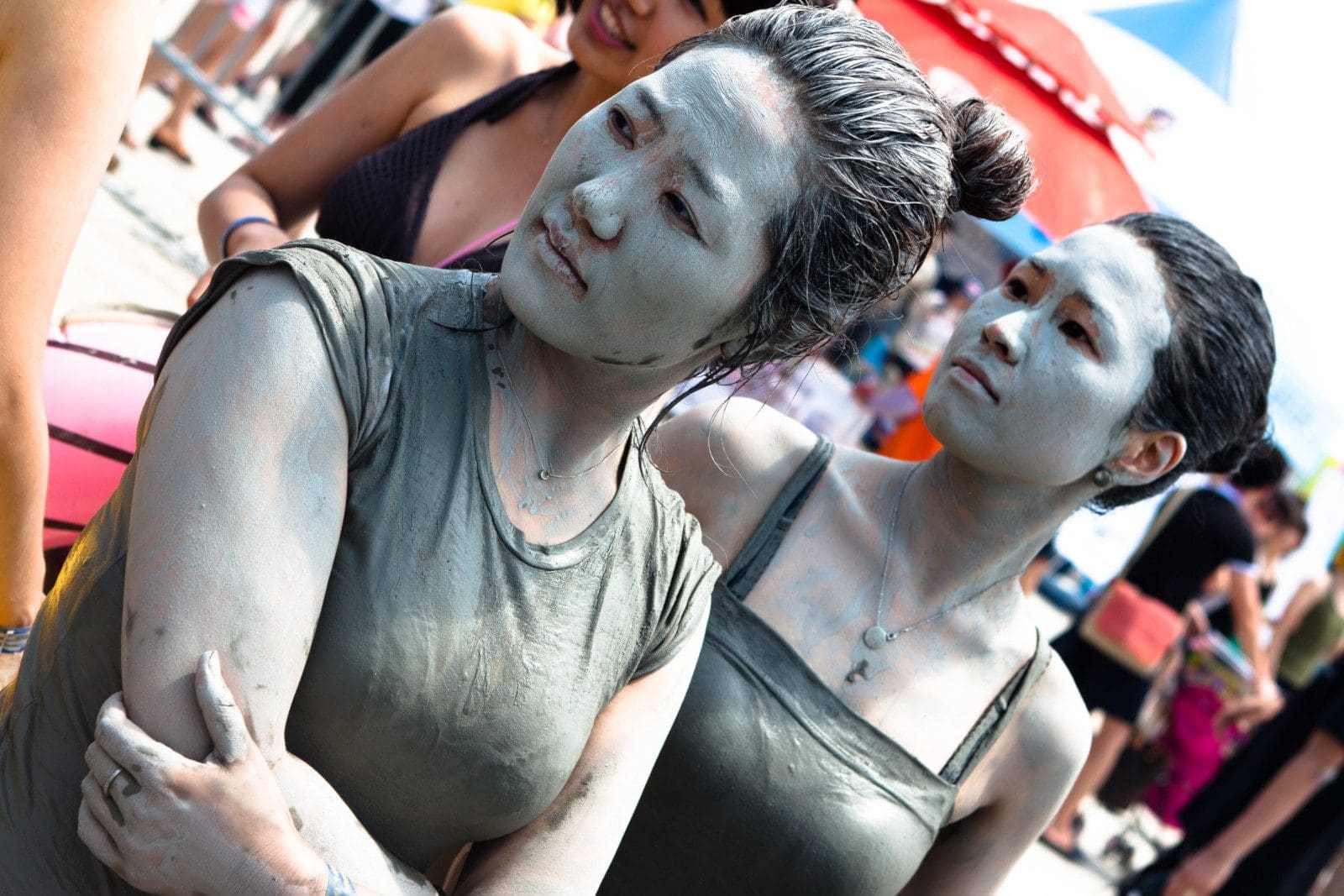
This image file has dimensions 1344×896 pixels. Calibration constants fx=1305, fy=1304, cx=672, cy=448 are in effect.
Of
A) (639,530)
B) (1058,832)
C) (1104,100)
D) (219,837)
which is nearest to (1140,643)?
(1058,832)

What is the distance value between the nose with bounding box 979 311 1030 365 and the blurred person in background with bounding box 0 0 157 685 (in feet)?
4.61

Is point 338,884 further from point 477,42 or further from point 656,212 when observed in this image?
point 477,42

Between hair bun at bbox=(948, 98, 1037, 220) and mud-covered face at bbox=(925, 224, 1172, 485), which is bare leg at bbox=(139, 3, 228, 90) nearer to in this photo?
mud-covered face at bbox=(925, 224, 1172, 485)

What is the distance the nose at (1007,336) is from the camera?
2.25 metres

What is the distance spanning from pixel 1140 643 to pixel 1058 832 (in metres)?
1.36

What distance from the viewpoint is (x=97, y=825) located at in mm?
1230

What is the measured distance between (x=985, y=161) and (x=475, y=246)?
1.01 meters

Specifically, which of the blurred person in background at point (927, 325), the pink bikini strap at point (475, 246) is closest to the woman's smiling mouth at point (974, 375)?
the pink bikini strap at point (475, 246)

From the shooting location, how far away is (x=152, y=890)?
1216mm

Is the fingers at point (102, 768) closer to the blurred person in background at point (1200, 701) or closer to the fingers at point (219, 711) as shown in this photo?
the fingers at point (219, 711)

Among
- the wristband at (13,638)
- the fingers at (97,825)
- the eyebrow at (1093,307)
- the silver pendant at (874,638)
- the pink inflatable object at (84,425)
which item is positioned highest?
the eyebrow at (1093,307)

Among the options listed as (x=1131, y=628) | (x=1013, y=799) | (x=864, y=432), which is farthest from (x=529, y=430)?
(x=864, y=432)

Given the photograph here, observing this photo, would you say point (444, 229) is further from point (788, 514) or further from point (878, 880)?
point (878, 880)

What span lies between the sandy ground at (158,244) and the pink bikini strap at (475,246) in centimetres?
221
